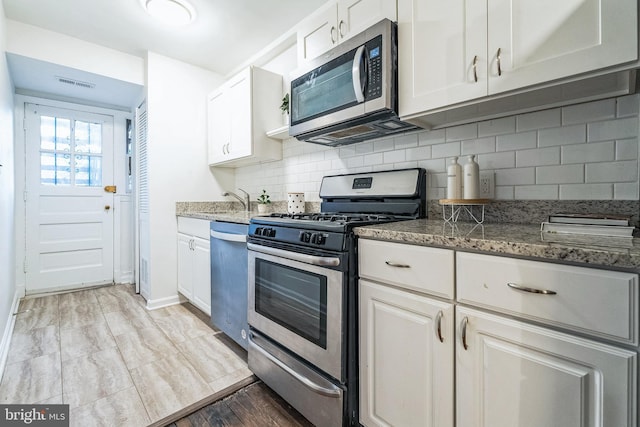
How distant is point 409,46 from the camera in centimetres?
140

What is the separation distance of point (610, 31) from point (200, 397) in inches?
89.7

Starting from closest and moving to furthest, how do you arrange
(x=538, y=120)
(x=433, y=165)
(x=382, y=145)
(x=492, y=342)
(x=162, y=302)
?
(x=492, y=342)
(x=538, y=120)
(x=433, y=165)
(x=382, y=145)
(x=162, y=302)

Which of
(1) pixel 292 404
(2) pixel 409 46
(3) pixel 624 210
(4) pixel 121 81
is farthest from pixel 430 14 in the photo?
(4) pixel 121 81

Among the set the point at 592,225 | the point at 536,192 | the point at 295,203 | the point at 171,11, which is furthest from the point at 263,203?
the point at 592,225

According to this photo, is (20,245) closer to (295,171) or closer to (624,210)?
(295,171)

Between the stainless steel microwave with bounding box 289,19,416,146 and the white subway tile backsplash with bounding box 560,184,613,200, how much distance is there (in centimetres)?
77

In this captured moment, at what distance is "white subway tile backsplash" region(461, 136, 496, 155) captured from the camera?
4.73ft

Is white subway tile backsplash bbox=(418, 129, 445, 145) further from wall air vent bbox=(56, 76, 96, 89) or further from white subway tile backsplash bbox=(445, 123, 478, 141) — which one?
wall air vent bbox=(56, 76, 96, 89)

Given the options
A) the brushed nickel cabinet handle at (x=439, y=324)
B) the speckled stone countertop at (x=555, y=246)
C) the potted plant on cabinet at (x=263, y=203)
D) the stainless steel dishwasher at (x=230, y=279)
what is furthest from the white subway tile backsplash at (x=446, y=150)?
the potted plant on cabinet at (x=263, y=203)

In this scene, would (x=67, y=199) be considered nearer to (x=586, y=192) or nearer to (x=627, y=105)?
(x=586, y=192)

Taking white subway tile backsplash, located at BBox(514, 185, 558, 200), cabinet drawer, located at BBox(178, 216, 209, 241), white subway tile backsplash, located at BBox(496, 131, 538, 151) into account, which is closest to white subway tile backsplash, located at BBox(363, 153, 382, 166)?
white subway tile backsplash, located at BBox(496, 131, 538, 151)

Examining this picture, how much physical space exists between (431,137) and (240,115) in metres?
1.71

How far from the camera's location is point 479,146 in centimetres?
148

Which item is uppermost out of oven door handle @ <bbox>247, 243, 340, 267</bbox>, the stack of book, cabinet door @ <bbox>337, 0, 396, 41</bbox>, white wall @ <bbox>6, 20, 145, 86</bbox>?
white wall @ <bbox>6, 20, 145, 86</bbox>
